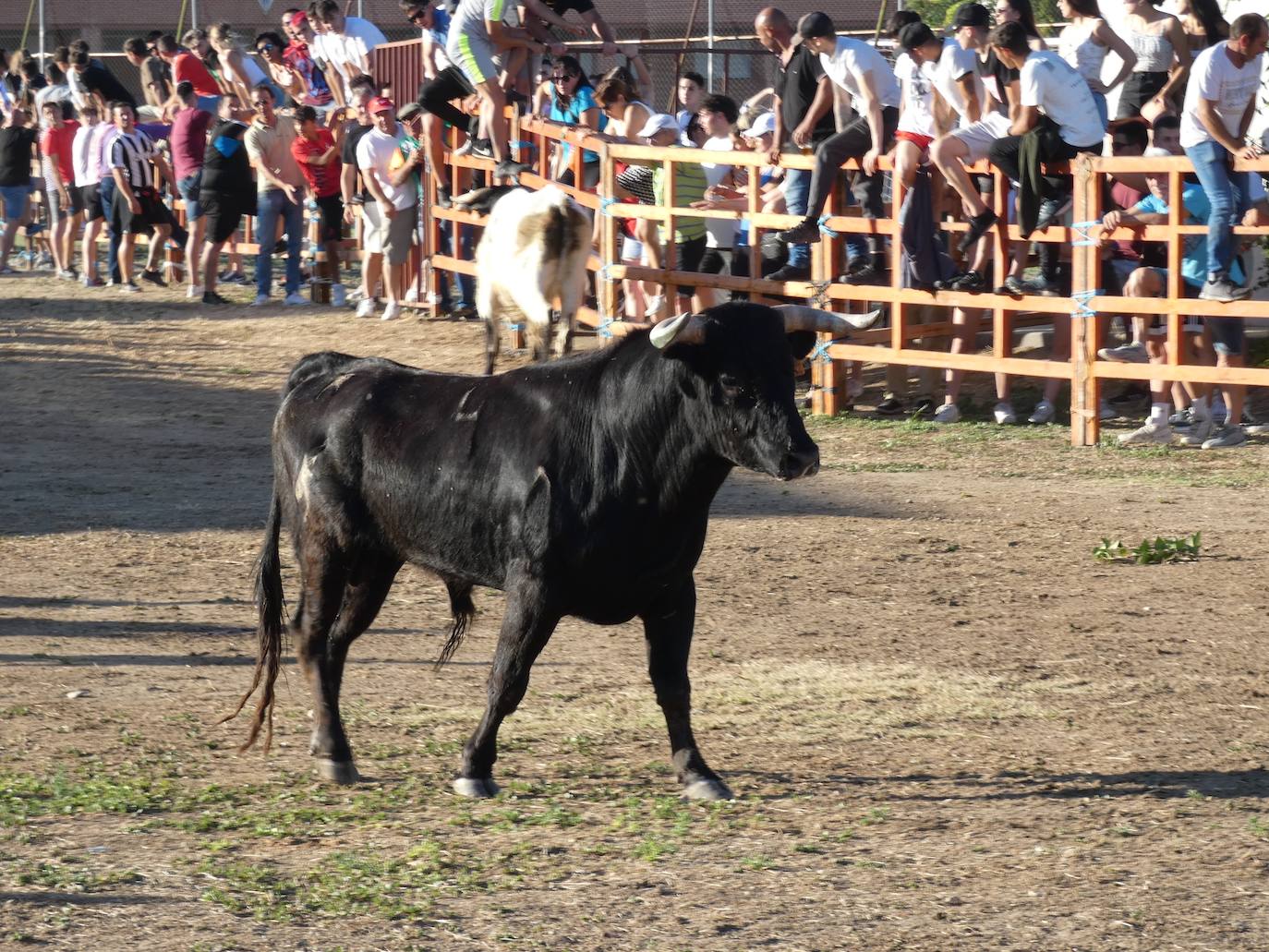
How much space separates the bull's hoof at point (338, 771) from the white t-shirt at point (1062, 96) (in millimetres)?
7166

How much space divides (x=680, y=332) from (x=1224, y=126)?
682 centimetres

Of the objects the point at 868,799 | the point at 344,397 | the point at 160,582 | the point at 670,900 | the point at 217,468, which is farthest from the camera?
the point at 217,468

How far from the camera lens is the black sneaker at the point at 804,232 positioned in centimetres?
1312

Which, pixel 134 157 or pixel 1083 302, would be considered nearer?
pixel 1083 302

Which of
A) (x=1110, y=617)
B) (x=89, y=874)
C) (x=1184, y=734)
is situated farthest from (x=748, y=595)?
(x=89, y=874)

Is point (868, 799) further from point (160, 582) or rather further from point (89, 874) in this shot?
point (160, 582)

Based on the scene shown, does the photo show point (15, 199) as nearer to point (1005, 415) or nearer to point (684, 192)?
point (684, 192)

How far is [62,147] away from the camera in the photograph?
2128cm

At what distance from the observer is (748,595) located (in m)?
8.56

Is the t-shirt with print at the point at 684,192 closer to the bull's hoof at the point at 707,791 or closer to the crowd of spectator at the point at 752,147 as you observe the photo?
the crowd of spectator at the point at 752,147

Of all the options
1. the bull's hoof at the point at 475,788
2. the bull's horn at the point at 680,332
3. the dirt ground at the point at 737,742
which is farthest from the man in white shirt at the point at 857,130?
the bull's hoof at the point at 475,788

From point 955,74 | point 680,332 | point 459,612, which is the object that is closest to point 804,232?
point 955,74

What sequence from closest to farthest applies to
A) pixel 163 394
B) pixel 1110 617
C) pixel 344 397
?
pixel 344 397 < pixel 1110 617 < pixel 163 394

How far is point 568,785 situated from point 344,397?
1.49m
